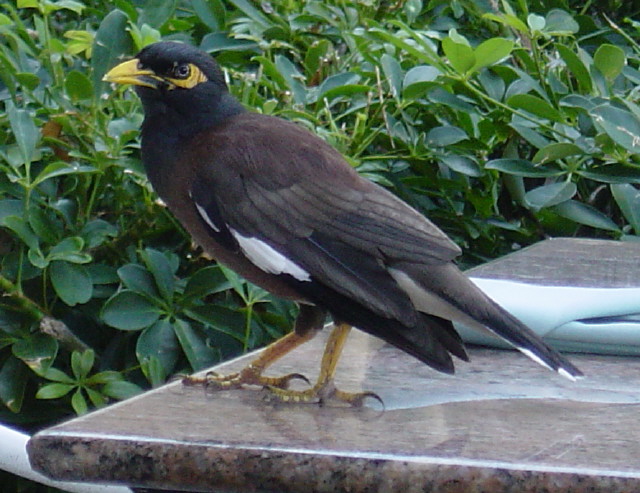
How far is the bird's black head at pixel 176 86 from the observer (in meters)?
2.80

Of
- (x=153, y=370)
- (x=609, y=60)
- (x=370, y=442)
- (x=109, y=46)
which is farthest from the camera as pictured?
(x=609, y=60)

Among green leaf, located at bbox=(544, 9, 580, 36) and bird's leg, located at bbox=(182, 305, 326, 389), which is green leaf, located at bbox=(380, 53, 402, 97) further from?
bird's leg, located at bbox=(182, 305, 326, 389)

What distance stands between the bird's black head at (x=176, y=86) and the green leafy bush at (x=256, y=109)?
1.14 feet

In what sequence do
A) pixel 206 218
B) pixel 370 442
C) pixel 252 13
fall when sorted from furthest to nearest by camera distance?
pixel 252 13, pixel 206 218, pixel 370 442

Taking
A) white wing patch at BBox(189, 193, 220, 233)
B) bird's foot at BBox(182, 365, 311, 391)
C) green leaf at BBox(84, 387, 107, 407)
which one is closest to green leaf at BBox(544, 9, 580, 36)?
white wing patch at BBox(189, 193, 220, 233)

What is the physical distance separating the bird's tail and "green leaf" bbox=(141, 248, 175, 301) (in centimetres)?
93

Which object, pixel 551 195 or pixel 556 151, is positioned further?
pixel 551 195

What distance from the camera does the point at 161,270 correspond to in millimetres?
3127

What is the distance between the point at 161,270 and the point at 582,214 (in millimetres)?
1339

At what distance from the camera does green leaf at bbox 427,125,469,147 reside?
3510 mm

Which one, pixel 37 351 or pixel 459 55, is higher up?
pixel 459 55

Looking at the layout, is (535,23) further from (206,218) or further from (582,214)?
(206,218)

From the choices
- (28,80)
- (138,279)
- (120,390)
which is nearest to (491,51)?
(138,279)

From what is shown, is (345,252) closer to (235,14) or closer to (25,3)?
(25,3)
